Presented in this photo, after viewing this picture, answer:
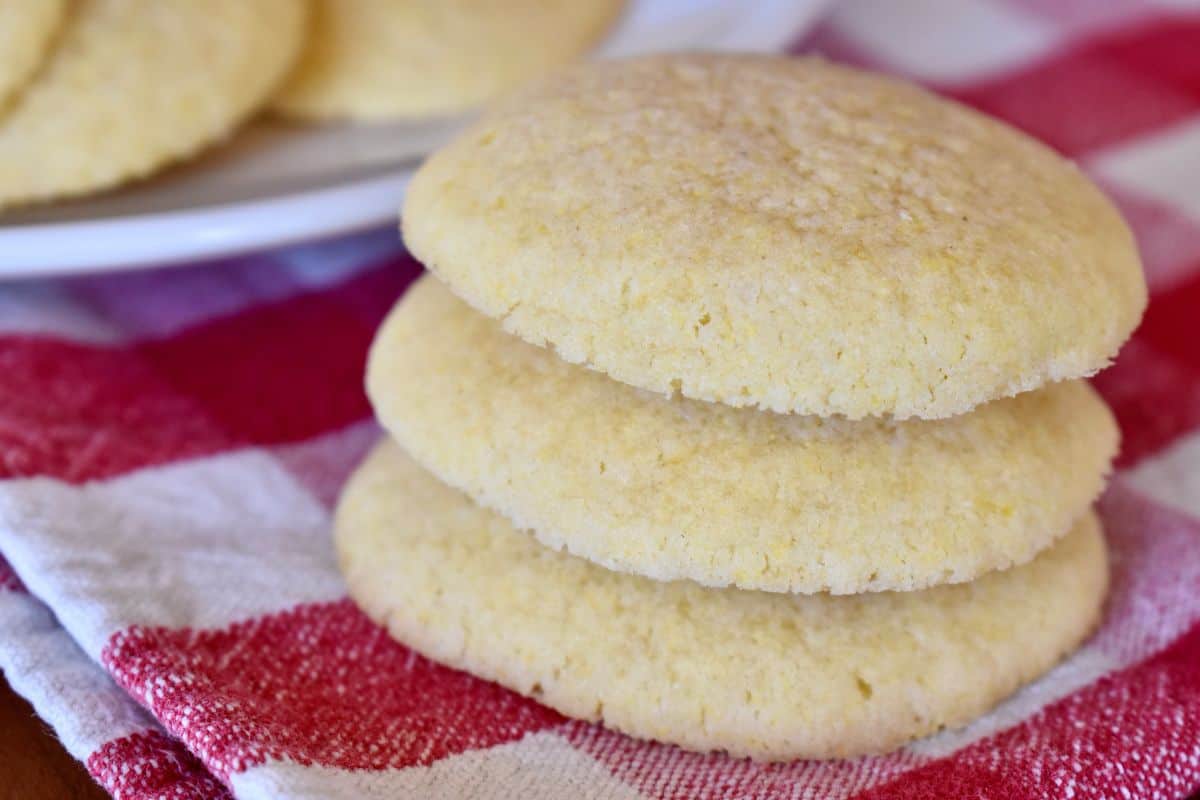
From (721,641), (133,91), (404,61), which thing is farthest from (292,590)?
(404,61)

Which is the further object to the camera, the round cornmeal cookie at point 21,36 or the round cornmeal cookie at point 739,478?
the round cornmeal cookie at point 21,36

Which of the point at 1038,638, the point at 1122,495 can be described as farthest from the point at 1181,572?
the point at 1038,638

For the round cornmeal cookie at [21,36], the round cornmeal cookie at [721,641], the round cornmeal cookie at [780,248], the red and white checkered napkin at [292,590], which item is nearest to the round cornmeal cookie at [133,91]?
the round cornmeal cookie at [21,36]

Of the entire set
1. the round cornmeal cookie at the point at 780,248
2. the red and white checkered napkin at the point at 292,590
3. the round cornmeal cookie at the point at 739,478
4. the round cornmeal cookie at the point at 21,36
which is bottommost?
the red and white checkered napkin at the point at 292,590

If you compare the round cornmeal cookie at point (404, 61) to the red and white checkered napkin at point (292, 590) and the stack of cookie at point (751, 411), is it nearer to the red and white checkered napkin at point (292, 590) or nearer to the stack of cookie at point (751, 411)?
the red and white checkered napkin at point (292, 590)

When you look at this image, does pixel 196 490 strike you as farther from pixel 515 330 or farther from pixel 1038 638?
pixel 1038 638

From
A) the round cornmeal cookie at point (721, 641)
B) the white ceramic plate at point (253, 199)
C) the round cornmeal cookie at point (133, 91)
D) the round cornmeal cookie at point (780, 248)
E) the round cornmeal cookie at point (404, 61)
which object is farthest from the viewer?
the round cornmeal cookie at point (404, 61)

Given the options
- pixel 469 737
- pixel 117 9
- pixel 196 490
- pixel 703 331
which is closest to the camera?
pixel 703 331
